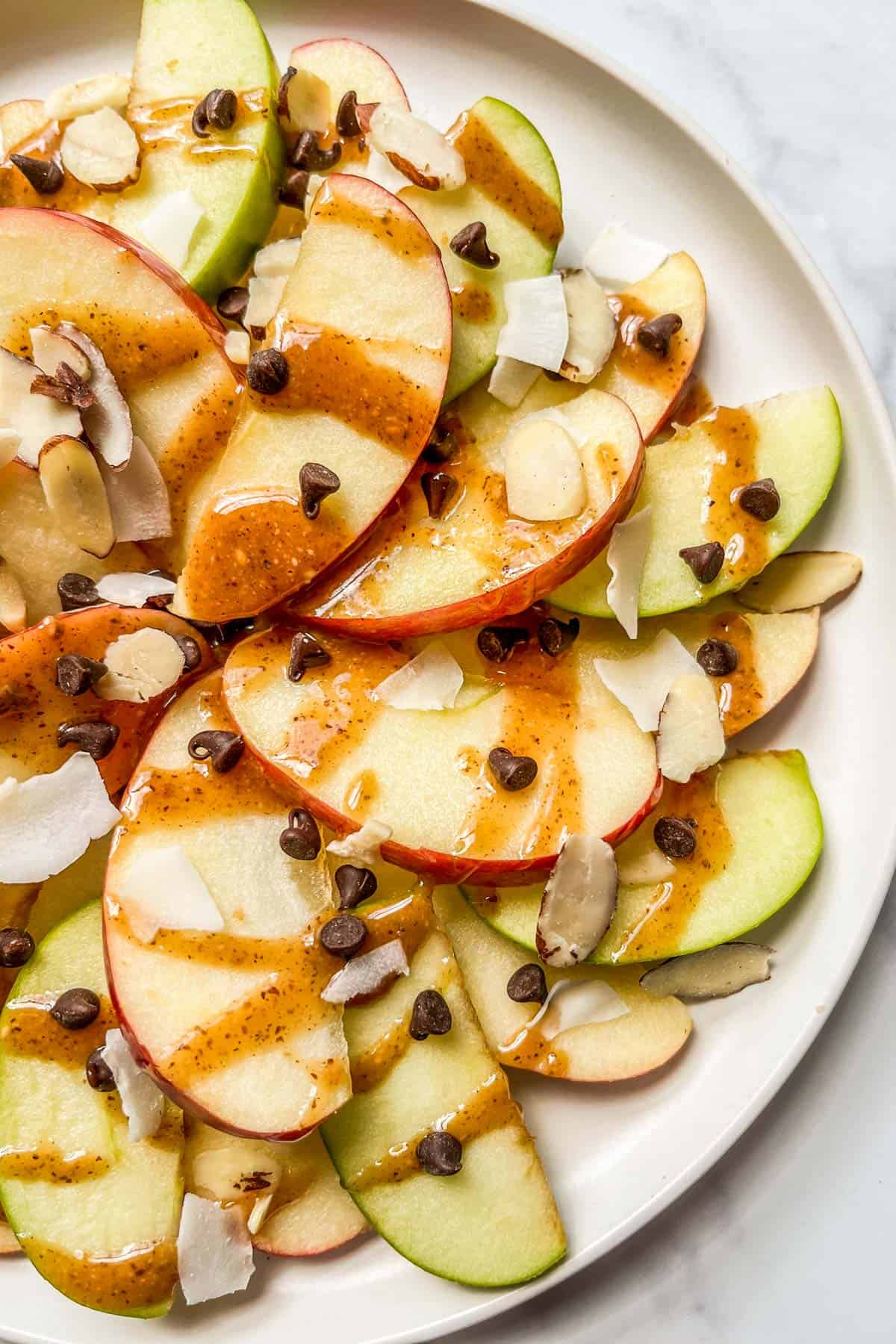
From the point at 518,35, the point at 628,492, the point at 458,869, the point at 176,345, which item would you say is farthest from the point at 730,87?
the point at 458,869

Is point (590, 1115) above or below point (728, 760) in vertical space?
below

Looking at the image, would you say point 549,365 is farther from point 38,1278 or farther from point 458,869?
point 38,1278

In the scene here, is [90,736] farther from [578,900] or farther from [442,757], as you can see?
[578,900]

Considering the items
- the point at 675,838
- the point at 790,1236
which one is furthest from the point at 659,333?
the point at 790,1236

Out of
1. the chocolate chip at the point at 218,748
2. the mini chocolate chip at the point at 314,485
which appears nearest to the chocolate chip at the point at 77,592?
the chocolate chip at the point at 218,748

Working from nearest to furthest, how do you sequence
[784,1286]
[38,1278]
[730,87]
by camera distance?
1. [38,1278]
2. [784,1286]
3. [730,87]

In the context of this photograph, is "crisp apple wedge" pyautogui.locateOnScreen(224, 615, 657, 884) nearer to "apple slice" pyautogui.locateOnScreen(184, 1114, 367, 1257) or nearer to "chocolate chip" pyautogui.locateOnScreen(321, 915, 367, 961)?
"chocolate chip" pyautogui.locateOnScreen(321, 915, 367, 961)
